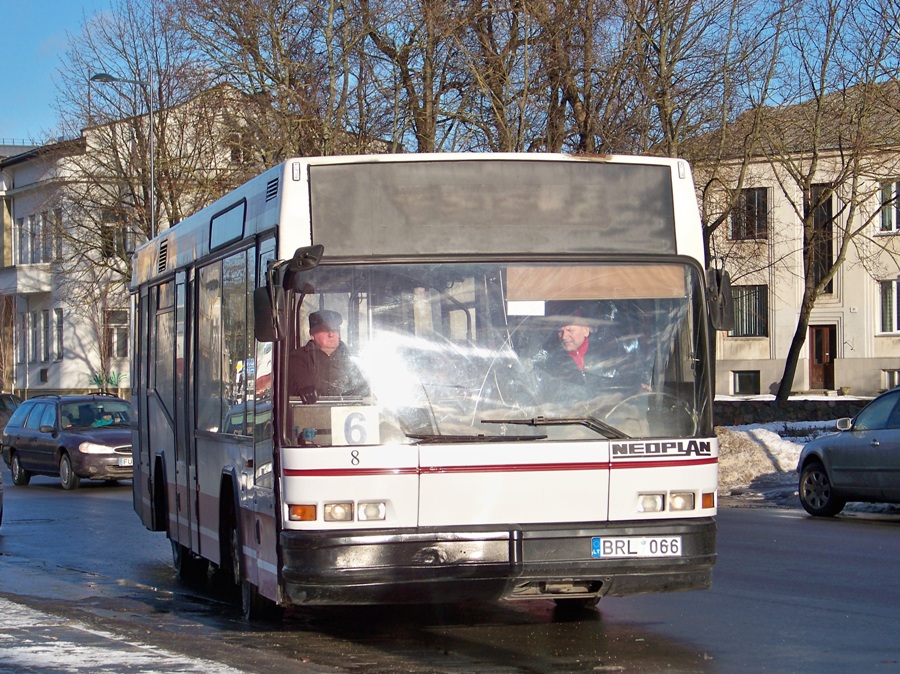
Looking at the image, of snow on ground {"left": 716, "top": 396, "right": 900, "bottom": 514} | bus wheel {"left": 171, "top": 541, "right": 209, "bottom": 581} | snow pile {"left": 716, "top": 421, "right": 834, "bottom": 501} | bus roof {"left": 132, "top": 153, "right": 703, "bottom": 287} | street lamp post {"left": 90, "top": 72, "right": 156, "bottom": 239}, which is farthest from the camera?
street lamp post {"left": 90, "top": 72, "right": 156, "bottom": 239}

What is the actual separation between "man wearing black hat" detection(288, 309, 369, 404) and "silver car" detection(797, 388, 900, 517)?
970 cm

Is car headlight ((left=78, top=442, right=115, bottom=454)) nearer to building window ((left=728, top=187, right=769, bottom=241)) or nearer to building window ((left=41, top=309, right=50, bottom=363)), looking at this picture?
building window ((left=728, top=187, right=769, bottom=241))

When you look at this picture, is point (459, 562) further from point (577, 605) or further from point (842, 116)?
point (842, 116)

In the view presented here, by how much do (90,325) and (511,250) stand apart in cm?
5076

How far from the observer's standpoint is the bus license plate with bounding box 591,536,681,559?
7501 millimetres

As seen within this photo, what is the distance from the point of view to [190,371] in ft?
34.0

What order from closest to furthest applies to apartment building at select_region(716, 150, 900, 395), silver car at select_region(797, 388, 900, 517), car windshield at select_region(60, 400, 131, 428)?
silver car at select_region(797, 388, 900, 517) < car windshield at select_region(60, 400, 131, 428) < apartment building at select_region(716, 150, 900, 395)

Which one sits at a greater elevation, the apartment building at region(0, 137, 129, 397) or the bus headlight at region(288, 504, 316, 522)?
the apartment building at region(0, 137, 129, 397)

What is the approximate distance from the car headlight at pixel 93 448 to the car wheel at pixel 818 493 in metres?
12.3

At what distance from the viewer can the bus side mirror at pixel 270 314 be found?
7320mm

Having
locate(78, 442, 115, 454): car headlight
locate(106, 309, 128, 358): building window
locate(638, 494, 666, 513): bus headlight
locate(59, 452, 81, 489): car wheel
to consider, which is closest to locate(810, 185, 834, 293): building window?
locate(78, 442, 115, 454): car headlight

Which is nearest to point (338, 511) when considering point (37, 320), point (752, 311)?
point (752, 311)

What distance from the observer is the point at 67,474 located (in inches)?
924

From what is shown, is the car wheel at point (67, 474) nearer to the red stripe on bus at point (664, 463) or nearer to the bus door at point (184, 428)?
the bus door at point (184, 428)
